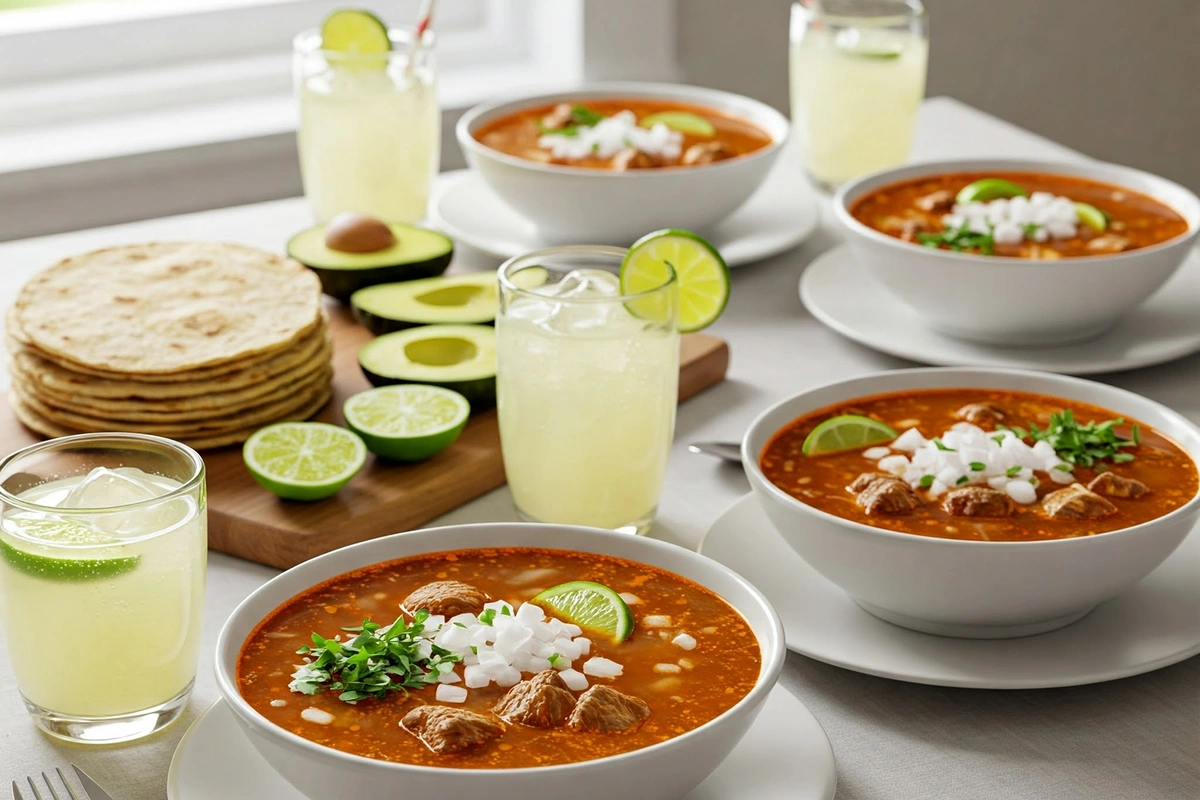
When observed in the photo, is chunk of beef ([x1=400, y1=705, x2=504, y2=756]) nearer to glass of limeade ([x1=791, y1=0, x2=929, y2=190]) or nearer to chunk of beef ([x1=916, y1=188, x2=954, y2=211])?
chunk of beef ([x1=916, y1=188, x2=954, y2=211])

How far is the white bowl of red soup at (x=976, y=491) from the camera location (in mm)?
1282

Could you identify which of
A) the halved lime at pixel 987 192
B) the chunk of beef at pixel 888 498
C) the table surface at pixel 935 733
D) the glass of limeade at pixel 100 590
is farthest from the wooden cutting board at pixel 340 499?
→ the halved lime at pixel 987 192

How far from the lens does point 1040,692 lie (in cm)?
133

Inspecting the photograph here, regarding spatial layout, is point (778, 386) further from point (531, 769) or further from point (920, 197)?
point (531, 769)

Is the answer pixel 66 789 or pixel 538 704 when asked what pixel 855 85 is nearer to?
pixel 538 704

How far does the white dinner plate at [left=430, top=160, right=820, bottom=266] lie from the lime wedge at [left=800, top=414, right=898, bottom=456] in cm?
83

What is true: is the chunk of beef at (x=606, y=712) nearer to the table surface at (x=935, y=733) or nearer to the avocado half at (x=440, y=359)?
the table surface at (x=935, y=733)

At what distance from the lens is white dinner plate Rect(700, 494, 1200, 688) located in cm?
130

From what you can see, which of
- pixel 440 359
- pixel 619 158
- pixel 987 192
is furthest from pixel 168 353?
pixel 987 192

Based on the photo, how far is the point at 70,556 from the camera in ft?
3.92

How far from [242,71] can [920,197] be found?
223 centimetres

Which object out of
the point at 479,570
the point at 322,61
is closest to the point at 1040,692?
the point at 479,570

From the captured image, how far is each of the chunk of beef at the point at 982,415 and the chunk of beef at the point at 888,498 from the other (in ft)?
0.65

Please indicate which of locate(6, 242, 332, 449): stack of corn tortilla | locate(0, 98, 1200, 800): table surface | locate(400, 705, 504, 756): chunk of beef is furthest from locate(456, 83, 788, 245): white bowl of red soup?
locate(400, 705, 504, 756): chunk of beef
